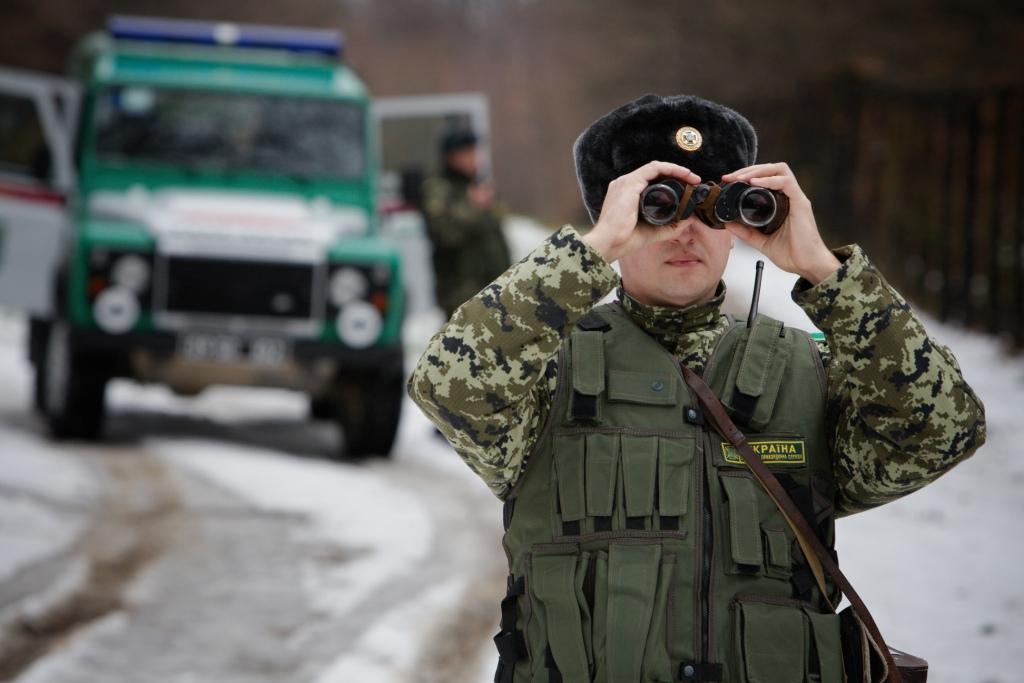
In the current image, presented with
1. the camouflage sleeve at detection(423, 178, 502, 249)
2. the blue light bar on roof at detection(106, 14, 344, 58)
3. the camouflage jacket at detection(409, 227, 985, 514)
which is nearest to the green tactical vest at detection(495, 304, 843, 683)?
the camouflage jacket at detection(409, 227, 985, 514)

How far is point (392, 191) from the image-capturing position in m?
8.85

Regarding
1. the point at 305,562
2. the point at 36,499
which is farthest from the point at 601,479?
the point at 36,499

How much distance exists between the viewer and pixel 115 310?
7.80 meters

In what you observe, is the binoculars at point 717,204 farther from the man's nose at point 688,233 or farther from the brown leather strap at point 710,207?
the man's nose at point 688,233

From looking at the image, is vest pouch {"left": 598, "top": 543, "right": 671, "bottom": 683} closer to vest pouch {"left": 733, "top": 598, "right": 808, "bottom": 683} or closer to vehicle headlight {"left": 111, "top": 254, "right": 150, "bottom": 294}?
vest pouch {"left": 733, "top": 598, "right": 808, "bottom": 683}

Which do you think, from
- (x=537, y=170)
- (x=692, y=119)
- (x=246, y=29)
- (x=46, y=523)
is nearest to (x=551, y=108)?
(x=537, y=170)

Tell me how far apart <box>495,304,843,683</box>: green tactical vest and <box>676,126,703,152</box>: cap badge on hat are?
0.30 metres

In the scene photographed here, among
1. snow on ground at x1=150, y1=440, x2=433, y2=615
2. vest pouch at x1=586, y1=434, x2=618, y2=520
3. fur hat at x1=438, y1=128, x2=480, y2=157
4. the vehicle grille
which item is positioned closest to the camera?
vest pouch at x1=586, y1=434, x2=618, y2=520

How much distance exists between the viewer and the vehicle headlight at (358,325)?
800 cm

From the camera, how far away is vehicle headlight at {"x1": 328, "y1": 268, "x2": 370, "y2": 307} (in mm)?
8008

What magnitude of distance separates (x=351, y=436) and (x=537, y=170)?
83.8 feet

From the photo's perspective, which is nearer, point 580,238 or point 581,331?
point 580,238

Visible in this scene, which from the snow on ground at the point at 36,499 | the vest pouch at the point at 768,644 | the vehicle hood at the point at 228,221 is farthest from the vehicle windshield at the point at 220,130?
the vest pouch at the point at 768,644

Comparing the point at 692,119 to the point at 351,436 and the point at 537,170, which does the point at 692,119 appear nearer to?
→ the point at 351,436
